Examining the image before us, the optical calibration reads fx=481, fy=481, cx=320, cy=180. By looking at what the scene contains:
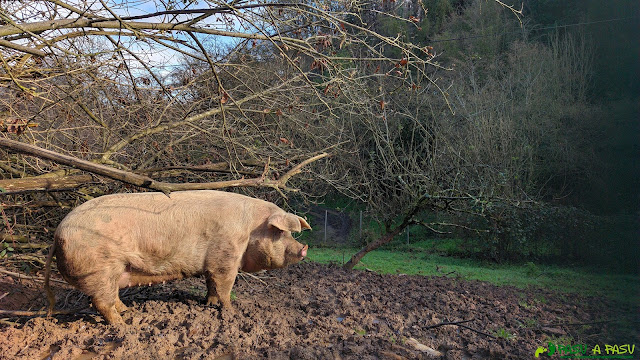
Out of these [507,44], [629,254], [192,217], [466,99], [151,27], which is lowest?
[192,217]

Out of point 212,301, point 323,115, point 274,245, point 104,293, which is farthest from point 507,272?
point 104,293

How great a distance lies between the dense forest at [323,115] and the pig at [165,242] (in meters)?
0.57

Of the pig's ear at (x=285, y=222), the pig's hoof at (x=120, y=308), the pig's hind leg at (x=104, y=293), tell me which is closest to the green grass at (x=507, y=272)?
the pig's ear at (x=285, y=222)

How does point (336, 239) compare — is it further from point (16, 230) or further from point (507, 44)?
point (16, 230)

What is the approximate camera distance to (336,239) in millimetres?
20281

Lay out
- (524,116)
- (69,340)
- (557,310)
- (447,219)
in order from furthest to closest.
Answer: (447,219) → (524,116) → (557,310) → (69,340)

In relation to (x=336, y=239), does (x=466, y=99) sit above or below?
above

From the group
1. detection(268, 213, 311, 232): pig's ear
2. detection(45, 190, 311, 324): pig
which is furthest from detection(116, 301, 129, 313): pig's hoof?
detection(268, 213, 311, 232): pig's ear

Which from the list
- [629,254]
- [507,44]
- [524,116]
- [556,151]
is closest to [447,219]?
[524,116]

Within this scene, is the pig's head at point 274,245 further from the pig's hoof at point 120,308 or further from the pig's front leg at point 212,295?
the pig's hoof at point 120,308

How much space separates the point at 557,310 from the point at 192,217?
508cm

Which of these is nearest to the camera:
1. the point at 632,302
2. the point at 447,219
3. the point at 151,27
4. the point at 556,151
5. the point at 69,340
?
the point at 632,302
